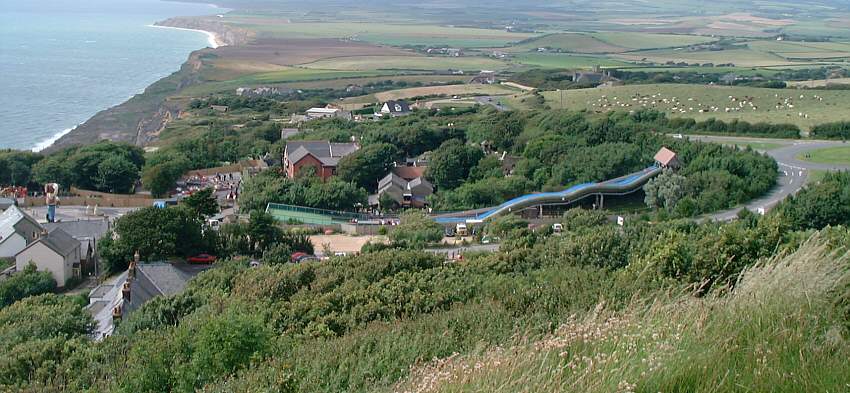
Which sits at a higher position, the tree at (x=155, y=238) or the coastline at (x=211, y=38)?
the coastline at (x=211, y=38)

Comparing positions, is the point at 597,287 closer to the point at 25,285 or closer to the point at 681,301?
the point at 681,301

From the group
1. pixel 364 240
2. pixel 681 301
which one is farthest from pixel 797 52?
pixel 681 301

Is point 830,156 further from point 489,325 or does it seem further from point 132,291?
point 489,325

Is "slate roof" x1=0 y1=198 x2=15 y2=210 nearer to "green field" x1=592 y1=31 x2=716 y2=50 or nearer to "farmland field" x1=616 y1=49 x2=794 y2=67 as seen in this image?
"farmland field" x1=616 y1=49 x2=794 y2=67

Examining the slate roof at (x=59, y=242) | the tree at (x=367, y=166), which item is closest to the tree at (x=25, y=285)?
the slate roof at (x=59, y=242)

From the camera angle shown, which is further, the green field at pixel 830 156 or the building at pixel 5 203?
the green field at pixel 830 156

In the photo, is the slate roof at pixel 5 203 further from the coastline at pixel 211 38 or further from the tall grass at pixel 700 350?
the coastline at pixel 211 38
